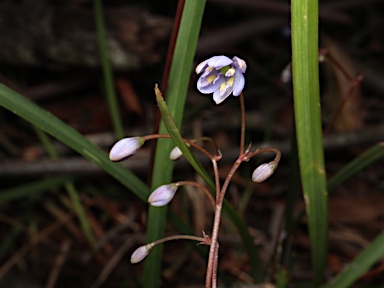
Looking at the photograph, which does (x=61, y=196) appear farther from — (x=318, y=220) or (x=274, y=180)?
(x=318, y=220)

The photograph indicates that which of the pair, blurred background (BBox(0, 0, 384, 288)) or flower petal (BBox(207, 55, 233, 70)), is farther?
blurred background (BBox(0, 0, 384, 288))

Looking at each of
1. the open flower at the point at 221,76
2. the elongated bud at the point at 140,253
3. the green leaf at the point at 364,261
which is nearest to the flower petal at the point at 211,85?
the open flower at the point at 221,76

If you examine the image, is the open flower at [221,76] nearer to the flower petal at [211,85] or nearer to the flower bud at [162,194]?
the flower petal at [211,85]

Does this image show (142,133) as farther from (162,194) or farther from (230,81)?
(230,81)

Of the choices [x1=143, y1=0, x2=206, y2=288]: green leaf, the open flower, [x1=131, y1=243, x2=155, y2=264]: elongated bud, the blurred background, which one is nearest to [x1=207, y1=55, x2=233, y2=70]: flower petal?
the open flower

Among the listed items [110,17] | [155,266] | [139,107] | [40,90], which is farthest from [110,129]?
[155,266]

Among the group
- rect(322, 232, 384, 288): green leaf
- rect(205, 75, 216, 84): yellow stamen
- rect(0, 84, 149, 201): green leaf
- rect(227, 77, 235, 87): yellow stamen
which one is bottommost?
rect(322, 232, 384, 288): green leaf

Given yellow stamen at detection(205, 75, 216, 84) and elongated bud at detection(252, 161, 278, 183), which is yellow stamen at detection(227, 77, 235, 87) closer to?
yellow stamen at detection(205, 75, 216, 84)
